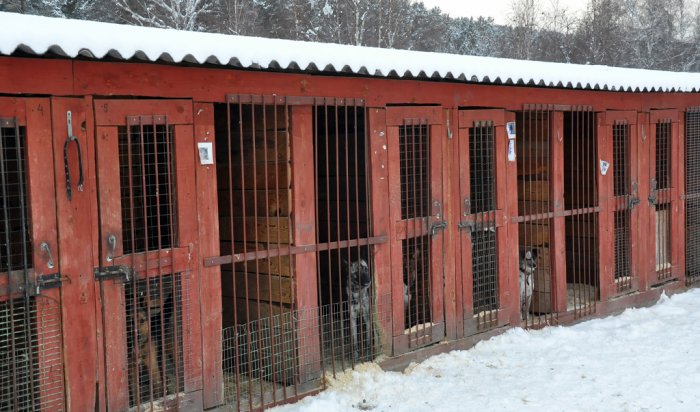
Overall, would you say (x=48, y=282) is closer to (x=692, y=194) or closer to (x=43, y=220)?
(x=43, y=220)

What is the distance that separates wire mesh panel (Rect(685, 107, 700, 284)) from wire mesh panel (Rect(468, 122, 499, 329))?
160 inches

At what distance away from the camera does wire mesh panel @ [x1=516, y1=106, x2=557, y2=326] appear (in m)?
7.93

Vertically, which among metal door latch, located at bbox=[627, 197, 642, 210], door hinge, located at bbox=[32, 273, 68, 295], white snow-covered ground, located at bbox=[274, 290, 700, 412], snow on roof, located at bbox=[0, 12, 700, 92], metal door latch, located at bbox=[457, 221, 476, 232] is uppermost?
snow on roof, located at bbox=[0, 12, 700, 92]

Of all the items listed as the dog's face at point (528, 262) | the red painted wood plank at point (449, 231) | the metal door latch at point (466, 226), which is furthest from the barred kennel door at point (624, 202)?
the red painted wood plank at point (449, 231)

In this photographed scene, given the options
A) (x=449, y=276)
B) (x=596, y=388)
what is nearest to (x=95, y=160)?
(x=449, y=276)

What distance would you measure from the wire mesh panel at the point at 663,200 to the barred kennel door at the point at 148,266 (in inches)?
272

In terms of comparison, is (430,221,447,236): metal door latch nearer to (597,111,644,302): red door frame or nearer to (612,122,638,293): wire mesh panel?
(597,111,644,302): red door frame

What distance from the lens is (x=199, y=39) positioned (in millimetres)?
4770

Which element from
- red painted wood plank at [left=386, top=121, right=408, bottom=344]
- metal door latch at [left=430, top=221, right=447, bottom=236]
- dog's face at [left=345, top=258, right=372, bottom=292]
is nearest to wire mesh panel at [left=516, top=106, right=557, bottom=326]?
metal door latch at [left=430, top=221, right=447, bottom=236]

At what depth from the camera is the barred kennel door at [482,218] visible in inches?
277

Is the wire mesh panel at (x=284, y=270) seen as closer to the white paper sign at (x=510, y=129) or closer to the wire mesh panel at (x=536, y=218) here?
the white paper sign at (x=510, y=129)

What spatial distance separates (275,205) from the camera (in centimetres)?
593

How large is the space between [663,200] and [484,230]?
11.8 feet

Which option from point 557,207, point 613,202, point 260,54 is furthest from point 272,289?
point 613,202
